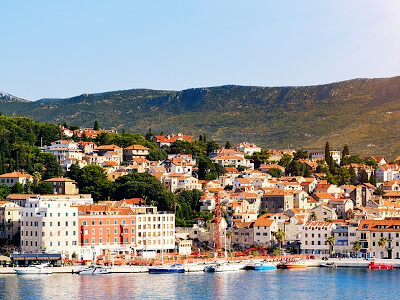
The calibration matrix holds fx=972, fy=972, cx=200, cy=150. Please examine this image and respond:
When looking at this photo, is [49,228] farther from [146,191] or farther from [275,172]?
[275,172]

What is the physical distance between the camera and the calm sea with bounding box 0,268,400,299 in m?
64.9

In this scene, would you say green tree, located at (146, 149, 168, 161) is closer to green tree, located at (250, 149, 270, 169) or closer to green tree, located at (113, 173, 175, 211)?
green tree, located at (250, 149, 270, 169)

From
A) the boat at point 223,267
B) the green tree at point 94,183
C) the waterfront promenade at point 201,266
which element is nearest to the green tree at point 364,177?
the waterfront promenade at point 201,266

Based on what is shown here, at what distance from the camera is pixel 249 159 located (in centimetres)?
13825

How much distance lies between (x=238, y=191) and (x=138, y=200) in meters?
17.0

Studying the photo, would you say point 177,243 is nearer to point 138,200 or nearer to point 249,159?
point 138,200

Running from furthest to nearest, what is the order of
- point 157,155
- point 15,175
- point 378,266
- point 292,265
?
1. point 157,155
2. point 15,175
3. point 292,265
4. point 378,266

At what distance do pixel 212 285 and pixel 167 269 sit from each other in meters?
10.3

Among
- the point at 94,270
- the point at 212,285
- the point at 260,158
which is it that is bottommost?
the point at 212,285

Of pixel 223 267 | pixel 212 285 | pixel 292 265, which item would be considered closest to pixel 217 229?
pixel 292 265

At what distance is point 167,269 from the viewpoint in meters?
80.9

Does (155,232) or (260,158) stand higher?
(260,158)

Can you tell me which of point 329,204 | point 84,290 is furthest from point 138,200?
point 84,290

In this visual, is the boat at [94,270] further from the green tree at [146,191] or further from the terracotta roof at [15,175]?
the terracotta roof at [15,175]
